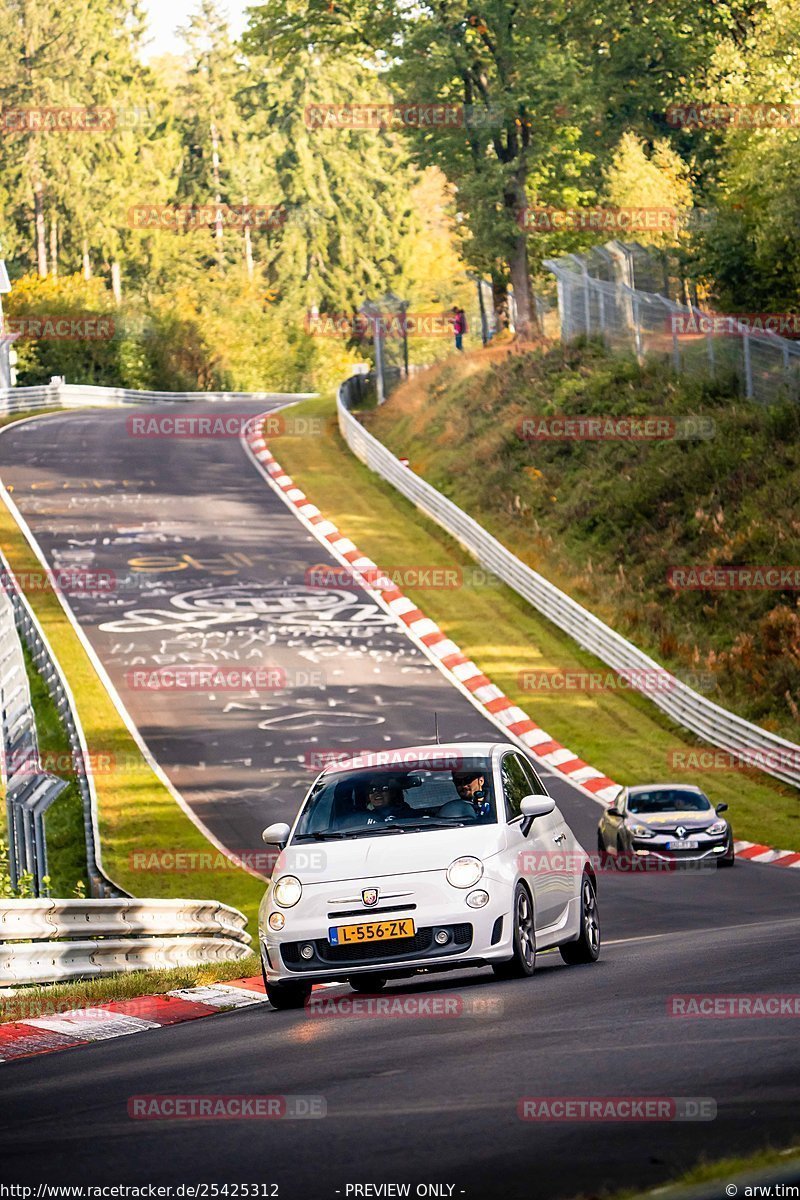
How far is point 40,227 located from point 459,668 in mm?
74249

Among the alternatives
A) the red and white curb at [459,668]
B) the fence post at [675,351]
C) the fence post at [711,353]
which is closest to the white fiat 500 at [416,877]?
the red and white curb at [459,668]

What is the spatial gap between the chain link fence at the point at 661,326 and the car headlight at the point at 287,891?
28.7 m

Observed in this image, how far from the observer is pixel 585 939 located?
12.5 m

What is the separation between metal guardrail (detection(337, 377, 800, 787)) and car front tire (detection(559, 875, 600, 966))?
1486 cm

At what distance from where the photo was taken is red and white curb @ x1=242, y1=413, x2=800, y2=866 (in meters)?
26.5

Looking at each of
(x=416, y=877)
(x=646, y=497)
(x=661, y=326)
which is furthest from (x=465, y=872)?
(x=661, y=326)

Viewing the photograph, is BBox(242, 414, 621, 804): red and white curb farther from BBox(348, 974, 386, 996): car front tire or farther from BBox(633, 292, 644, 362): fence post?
BBox(348, 974, 386, 996): car front tire

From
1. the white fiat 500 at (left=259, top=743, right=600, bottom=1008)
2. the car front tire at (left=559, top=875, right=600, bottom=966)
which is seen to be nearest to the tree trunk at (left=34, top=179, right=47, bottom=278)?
the car front tire at (left=559, top=875, right=600, bottom=966)

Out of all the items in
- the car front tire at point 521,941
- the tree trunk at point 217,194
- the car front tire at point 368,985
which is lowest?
the car front tire at point 368,985

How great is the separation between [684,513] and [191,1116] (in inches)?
1254

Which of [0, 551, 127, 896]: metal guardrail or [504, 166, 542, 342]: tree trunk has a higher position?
[504, 166, 542, 342]: tree trunk

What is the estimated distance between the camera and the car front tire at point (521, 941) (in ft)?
36.3

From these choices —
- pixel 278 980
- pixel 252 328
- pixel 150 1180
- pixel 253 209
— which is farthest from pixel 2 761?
pixel 253 209

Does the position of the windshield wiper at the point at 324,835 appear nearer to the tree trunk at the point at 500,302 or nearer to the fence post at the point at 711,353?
the fence post at the point at 711,353
